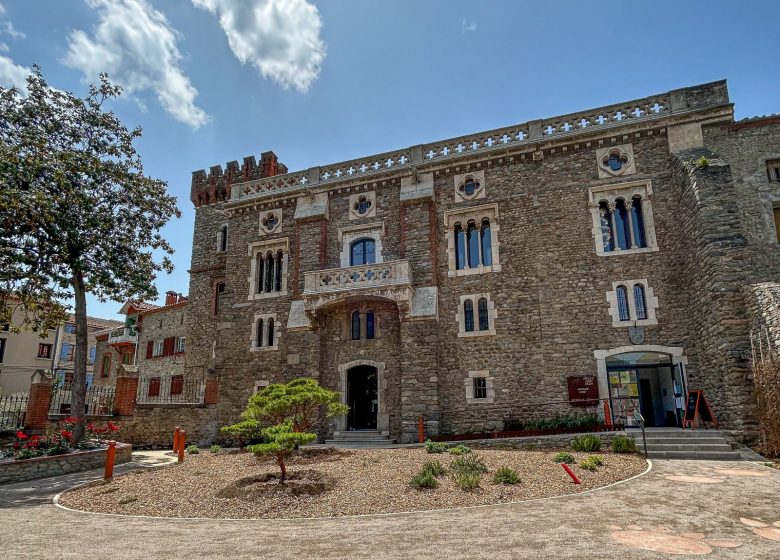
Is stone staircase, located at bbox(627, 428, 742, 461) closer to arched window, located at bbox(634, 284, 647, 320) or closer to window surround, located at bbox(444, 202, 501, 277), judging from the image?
arched window, located at bbox(634, 284, 647, 320)

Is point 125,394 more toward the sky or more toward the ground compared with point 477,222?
more toward the ground

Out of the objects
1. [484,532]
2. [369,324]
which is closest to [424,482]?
[484,532]

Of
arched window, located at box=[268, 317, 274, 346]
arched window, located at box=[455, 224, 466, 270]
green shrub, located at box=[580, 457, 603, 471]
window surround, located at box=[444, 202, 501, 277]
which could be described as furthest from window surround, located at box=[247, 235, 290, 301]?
green shrub, located at box=[580, 457, 603, 471]

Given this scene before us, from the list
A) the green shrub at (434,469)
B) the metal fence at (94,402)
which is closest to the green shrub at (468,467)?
the green shrub at (434,469)

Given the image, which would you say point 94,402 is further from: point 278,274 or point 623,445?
point 623,445

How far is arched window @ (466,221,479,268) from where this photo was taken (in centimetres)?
1861

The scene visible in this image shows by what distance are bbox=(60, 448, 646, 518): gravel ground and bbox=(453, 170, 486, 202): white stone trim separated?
10330mm

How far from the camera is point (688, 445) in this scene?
1242cm

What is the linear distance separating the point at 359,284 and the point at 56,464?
429 inches

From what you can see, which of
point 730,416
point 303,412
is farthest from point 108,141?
point 730,416

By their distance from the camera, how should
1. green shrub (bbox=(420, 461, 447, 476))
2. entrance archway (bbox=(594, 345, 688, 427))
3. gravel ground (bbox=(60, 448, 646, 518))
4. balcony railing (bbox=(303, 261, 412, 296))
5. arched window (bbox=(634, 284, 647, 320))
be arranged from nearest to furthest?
1. gravel ground (bbox=(60, 448, 646, 518))
2. green shrub (bbox=(420, 461, 447, 476))
3. entrance archway (bbox=(594, 345, 688, 427))
4. arched window (bbox=(634, 284, 647, 320))
5. balcony railing (bbox=(303, 261, 412, 296))

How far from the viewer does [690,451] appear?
12.2 metres

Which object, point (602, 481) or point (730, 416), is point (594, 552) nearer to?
point (602, 481)

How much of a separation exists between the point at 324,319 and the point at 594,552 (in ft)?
51.0
